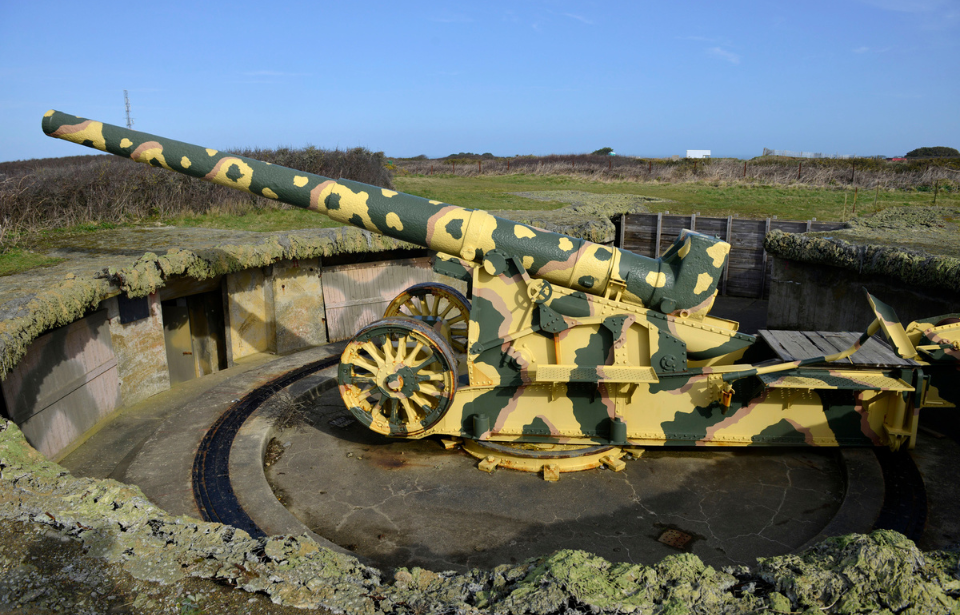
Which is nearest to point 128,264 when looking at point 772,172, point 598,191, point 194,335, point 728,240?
point 194,335

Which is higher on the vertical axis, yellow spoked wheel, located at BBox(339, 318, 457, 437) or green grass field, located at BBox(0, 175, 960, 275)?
green grass field, located at BBox(0, 175, 960, 275)

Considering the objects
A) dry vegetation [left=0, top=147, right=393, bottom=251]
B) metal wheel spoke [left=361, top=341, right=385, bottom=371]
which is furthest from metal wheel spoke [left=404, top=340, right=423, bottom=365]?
dry vegetation [left=0, top=147, right=393, bottom=251]

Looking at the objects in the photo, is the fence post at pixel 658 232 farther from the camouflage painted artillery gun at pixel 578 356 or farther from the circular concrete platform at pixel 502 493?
the camouflage painted artillery gun at pixel 578 356

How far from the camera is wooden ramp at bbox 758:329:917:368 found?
586 cm

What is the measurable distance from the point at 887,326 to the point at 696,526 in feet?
7.74

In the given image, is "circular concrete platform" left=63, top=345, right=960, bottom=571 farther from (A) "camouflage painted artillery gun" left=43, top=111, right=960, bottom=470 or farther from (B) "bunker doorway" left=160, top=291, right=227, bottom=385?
(B) "bunker doorway" left=160, top=291, right=227, bottom=385

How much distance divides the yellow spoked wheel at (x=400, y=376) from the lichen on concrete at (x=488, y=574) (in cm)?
287

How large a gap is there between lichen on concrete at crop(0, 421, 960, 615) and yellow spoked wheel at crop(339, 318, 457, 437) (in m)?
2.87

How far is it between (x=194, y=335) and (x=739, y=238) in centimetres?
1143

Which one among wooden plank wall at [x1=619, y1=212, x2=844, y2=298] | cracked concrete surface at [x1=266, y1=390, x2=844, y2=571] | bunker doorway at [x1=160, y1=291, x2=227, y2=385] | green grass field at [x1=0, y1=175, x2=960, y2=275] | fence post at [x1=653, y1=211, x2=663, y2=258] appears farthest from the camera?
fence post at [x1=653, y1=211, x2=663, y2=258]

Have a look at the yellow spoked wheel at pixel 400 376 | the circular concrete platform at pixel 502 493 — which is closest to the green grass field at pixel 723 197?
the yellow spoked wheel at pixel 400 376

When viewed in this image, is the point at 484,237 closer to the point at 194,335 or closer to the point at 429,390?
the point at 429,390

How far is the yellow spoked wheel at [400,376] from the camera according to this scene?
6.25 meters

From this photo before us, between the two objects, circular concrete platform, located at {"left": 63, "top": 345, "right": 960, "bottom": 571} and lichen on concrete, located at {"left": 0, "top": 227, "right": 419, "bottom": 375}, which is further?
lichen on concrete, located at {"left": 0, "top": 227, "right": 419, "bottom": 375}
